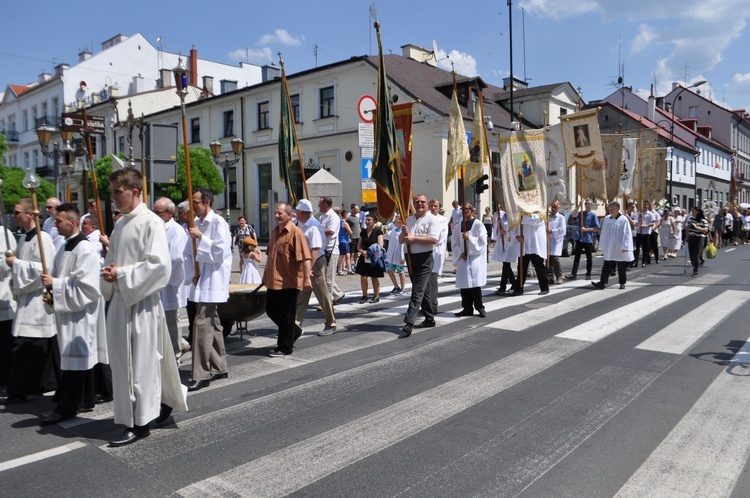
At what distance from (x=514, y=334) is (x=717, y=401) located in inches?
120

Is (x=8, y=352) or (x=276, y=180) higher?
(x=276, y=180)

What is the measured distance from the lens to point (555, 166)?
1493 cm

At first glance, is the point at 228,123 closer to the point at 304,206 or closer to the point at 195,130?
the point at 195,130

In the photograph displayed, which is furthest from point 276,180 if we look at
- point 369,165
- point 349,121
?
point 369,165

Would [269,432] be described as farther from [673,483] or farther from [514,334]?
[514,334]

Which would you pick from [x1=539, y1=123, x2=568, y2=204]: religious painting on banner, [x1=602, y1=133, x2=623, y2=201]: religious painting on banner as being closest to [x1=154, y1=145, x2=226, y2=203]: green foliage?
[x1=539, y1=123, x2=568, y2=204]: religious painting on banner

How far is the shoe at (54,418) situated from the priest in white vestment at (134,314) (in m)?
0.84

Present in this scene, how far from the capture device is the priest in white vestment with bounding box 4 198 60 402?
17.4ft

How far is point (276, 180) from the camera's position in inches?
1345

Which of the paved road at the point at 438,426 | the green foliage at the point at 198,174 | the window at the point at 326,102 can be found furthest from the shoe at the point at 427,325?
the window at the point at 326,102

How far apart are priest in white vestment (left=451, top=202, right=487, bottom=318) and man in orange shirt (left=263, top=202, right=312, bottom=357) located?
3.11 meters

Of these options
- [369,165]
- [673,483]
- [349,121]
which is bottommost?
[673,483]

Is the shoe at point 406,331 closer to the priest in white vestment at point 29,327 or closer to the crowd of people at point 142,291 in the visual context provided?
the crowd of people at point 142,291

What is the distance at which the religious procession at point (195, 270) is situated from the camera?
4273mm
